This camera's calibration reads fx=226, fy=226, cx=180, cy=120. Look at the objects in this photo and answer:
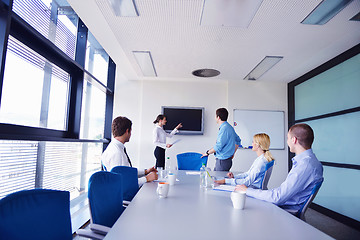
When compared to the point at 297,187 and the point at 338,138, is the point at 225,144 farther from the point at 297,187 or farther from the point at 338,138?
the point at 338,138

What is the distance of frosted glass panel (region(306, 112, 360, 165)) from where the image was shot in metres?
3.66

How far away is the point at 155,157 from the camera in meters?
5.59

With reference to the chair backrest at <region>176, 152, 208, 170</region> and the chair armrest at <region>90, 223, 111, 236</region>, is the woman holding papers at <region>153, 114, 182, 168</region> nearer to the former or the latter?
the chair backrest at <region>176, 152, 208, 170</region>

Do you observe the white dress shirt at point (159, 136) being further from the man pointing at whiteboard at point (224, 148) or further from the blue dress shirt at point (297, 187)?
the blue dress shirt at point (297, 187)

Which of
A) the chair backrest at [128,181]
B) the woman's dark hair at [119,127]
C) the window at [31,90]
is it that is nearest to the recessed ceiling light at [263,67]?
the woman's dark hair at [119,127]

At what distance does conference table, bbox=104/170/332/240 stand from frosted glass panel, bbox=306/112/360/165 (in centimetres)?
296

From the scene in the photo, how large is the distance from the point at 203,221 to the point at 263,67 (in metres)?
4.19

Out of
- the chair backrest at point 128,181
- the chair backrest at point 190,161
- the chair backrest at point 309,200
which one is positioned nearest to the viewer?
the chair backrest at point 309,200

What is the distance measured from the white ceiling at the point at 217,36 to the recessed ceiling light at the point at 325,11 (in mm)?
69

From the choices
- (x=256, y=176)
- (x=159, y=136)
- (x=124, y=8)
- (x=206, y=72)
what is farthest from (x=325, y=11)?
(x=159, y=136)

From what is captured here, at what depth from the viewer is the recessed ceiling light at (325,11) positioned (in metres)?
2.57

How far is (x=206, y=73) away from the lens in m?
5.22

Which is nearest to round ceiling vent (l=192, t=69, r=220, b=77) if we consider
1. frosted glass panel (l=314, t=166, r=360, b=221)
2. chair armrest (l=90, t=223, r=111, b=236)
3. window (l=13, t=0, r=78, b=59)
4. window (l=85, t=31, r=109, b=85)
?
window (l=85, t=31, r=109, b=85)

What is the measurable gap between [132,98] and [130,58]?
66.7 inches
